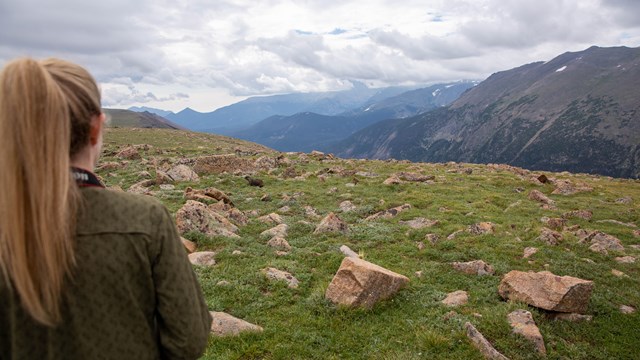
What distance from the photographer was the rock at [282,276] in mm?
12447

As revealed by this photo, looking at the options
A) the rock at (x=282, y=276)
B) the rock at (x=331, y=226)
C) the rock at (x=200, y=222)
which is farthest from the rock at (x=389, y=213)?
the rock at (x=282, y=276)

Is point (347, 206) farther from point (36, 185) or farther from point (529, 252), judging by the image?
point (36, 185)

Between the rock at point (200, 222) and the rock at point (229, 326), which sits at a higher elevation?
the rock at point (200, 222)

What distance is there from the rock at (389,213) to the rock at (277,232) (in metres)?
4.58

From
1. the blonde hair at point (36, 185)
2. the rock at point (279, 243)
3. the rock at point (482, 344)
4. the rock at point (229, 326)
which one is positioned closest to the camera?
the blonde hair at point (36, 185)

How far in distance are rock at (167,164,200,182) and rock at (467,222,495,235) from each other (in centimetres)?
1949

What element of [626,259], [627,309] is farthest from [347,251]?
[626,259]

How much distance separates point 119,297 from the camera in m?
3.25

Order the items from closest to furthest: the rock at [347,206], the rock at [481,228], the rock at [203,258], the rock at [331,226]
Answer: the rock at [203,258], the rock at [481,228], the rock at [331,226], the rock at [347,206]

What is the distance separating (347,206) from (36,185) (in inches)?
834

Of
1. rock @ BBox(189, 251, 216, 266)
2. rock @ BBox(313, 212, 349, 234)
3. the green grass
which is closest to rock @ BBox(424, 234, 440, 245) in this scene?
the green grass

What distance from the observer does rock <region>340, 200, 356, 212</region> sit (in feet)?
75.4

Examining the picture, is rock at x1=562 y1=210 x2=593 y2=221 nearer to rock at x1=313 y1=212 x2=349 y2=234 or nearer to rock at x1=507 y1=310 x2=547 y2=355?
rock at x1=313 y1=212 x2=349 y2=234

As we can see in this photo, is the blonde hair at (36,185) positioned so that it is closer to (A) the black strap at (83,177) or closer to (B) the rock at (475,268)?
(A) the black strap at (83,177)
